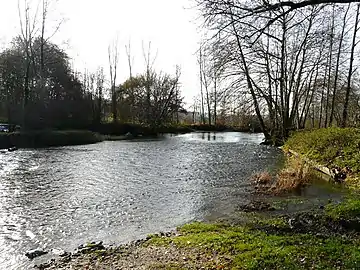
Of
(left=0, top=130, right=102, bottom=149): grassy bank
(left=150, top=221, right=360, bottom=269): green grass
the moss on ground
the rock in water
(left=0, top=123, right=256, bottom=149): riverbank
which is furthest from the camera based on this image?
(left=0, top=123, right=256, bottom=149): riverbank

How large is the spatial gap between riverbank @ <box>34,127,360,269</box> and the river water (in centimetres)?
86

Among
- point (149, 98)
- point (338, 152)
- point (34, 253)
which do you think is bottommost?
point (34, 253)

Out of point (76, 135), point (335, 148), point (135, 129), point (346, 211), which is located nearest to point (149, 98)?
point (135, 129)

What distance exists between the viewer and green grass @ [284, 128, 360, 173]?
45.7ft

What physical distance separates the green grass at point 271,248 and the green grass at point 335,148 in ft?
25.2

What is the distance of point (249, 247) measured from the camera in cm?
566

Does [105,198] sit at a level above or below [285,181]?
below

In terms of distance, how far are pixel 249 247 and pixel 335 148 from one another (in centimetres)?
1147

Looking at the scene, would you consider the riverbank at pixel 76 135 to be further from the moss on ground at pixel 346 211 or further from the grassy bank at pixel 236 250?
the moss on ground at pixel 346 211

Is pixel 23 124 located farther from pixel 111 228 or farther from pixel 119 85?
pixel 111 228

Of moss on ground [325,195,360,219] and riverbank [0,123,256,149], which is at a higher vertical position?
riverbank [0,123,256,149]

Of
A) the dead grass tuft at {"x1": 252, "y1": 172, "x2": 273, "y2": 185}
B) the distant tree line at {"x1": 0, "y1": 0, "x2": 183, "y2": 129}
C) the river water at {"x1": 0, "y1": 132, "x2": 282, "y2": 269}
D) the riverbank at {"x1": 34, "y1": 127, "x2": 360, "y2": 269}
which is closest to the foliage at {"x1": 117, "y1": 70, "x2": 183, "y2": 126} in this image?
the distant tree line at {"x1": 0, "y1": 0, "x2": 183, "y2": 129}

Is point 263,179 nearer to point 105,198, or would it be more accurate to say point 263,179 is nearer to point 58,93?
point 105,198

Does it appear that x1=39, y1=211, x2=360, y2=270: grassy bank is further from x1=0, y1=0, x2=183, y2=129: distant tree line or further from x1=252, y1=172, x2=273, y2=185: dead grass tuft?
x1=0, y1=0, x2=183, y2=129: distant tree line
